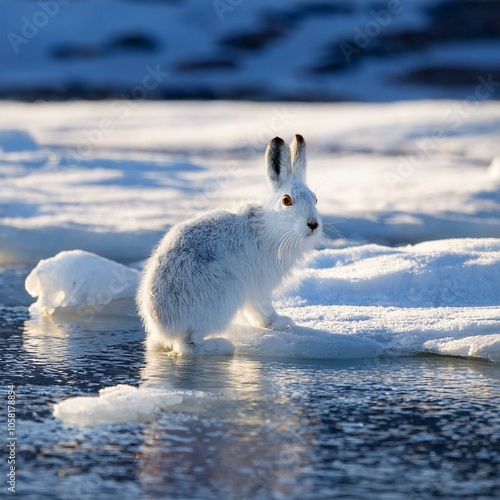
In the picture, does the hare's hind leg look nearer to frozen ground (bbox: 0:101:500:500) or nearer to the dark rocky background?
frozen ground (bbox: 0:101:500:500)

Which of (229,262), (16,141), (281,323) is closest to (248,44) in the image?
(16,141)

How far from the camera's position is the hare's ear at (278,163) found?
16.5 ft

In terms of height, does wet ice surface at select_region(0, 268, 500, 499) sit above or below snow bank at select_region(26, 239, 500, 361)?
below

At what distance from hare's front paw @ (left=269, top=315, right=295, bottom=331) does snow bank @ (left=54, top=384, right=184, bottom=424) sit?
3.92 feet

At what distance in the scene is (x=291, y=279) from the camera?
545cm

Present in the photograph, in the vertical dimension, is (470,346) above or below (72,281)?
below

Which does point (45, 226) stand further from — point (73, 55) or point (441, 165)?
point (73, 55)

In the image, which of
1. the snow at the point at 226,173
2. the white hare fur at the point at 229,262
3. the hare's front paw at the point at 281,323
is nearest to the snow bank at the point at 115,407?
the white hare fur at the point at 229,262

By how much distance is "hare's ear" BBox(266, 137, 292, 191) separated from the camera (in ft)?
16.5

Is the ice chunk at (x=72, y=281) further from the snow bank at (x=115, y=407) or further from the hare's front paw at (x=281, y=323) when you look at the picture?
the snow bank at (x=115, y=407)

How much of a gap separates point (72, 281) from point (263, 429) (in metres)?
2.58

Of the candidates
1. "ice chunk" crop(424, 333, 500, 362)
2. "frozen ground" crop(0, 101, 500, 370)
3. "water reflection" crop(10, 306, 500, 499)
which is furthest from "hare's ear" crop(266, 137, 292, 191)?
"ice chunk" crop(424, 333, 500, 362)

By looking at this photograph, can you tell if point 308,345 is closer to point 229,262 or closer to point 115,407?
point 229,262

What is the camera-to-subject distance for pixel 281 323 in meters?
5.25
